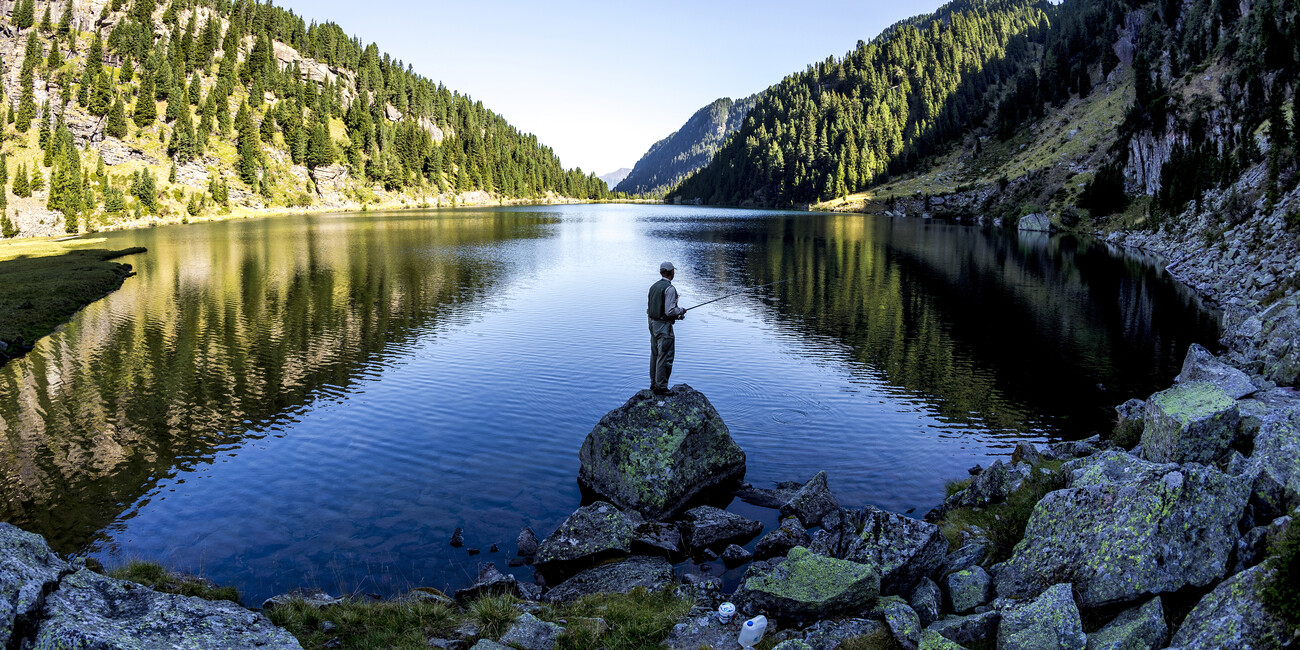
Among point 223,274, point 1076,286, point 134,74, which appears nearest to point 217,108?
point 134,74

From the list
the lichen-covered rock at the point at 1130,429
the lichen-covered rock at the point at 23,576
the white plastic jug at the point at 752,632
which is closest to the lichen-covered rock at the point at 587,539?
the white plastic jug at the point at 752,632

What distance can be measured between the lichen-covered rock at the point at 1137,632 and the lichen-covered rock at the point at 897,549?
2.56m

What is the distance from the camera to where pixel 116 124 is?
155 m

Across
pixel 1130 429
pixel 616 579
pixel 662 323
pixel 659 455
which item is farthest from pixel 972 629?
pixel 1130 429

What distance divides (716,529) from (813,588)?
15.8 ft

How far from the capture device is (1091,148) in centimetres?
12294

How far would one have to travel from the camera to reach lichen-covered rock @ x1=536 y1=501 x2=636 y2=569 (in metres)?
14.2

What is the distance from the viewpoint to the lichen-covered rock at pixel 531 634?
1003 centimetres

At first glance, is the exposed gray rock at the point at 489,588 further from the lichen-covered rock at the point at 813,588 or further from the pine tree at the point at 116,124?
the pine tree at the point at 116,124

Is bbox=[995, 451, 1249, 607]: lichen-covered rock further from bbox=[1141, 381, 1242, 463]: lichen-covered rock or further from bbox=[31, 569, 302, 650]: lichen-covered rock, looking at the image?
bbox=[31, 569, 302, 650]: lichen-covered rock

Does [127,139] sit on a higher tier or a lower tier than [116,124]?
lower

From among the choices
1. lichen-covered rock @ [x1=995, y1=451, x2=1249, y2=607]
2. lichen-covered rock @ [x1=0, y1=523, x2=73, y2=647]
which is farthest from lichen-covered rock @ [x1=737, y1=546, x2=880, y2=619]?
lichen-covered rock @ [x1=0, y1=523, x2=73, y2=647]

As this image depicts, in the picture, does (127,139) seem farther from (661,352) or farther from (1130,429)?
(1130,429)

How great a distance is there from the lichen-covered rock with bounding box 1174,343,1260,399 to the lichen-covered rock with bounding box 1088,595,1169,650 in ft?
33.2
